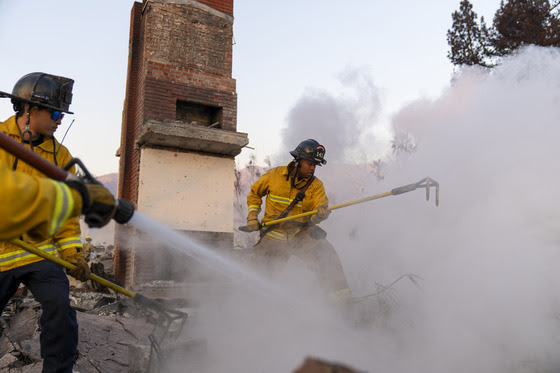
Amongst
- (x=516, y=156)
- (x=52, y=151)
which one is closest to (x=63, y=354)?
(x=52, y=151)

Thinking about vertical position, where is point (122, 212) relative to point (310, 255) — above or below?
above

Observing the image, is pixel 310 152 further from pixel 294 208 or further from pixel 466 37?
pixel 466 37

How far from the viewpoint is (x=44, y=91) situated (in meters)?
3.27

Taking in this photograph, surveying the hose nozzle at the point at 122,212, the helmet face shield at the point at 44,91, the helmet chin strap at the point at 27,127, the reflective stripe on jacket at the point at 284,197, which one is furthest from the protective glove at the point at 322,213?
the hose nozzle at the point at 122,212

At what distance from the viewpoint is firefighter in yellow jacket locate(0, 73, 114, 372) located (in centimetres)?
289

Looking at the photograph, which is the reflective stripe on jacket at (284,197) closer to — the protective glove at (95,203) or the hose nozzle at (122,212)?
the hose nozzle at (122,212)

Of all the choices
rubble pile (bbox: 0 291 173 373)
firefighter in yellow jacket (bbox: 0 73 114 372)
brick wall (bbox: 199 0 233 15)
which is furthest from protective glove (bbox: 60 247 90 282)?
brick wall (bbox: 199 0 233 15)

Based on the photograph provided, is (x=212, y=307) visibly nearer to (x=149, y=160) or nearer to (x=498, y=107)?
(x=149, y=160)

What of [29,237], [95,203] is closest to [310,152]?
[29,237]

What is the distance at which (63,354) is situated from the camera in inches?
114

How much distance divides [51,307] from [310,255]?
305 cm

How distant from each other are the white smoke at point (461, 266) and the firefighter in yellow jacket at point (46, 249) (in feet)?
5.23

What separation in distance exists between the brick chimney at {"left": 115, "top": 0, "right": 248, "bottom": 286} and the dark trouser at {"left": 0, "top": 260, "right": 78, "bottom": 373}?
4.45 meters

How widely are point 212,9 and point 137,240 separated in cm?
441
